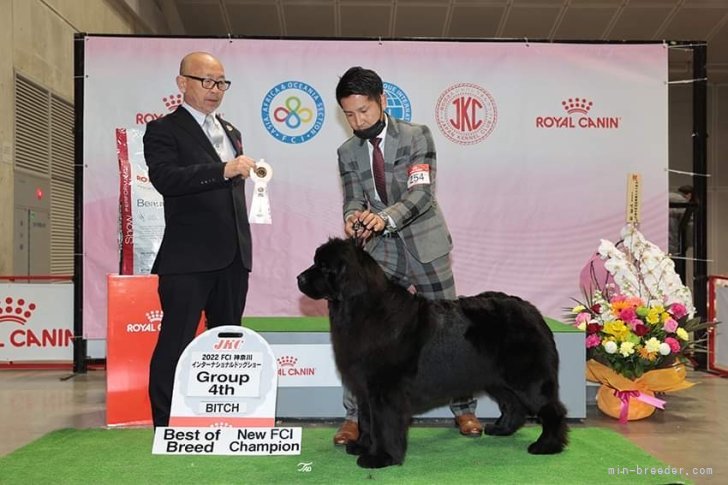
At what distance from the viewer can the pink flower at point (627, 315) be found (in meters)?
4.66

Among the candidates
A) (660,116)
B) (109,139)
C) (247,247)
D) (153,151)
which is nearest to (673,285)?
(660,116)

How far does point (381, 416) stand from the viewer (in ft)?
10.0

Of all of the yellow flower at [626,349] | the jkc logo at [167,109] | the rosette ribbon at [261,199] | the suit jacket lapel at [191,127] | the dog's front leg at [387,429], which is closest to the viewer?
the dog's front leg at [387,429]

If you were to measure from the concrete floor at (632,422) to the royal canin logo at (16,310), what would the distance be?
513mm

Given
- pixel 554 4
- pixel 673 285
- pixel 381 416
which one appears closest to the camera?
pixel 381 416

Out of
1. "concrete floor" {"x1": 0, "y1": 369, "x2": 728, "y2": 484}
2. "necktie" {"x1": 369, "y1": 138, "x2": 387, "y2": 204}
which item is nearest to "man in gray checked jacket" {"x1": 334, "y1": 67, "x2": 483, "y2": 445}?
"necktie" {"x1": 369, "y1": 138, "x2": 387, "y2": 204}

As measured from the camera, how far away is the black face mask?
3442 millimetres

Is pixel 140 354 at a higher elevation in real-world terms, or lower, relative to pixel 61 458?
higher

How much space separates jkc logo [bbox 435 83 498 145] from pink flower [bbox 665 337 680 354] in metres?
2.42

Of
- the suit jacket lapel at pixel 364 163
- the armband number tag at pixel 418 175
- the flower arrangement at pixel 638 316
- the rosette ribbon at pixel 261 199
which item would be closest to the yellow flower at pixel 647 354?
the flower arrangement at pixel 638 316

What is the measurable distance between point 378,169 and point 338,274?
77cm

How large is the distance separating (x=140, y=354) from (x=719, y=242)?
1412 centimetres

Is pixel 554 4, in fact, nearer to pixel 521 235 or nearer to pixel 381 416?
pixel 521 235

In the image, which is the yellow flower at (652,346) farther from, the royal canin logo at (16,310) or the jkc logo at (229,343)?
the royal canin logo at (16,310)
